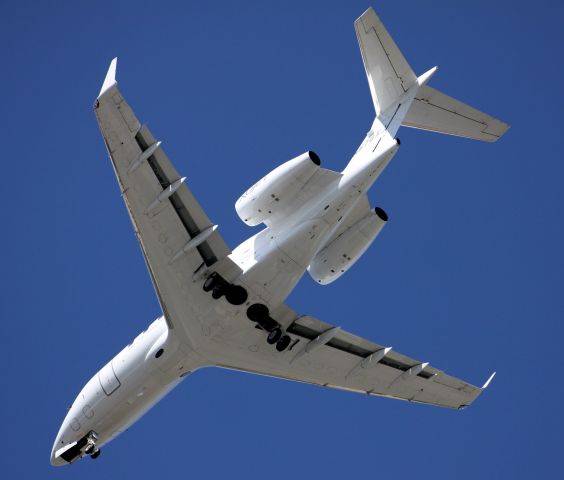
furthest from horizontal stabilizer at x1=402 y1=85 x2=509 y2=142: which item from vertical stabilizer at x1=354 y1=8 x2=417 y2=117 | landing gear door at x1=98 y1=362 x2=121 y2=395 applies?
landing gear door at x1=98 y1=362 x2=121 y2=395

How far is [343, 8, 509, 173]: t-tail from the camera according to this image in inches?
1008

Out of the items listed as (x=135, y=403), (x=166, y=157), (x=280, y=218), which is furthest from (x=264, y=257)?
(x=135, y=403)

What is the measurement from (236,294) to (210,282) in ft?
2.76

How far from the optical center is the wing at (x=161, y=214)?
23.5m

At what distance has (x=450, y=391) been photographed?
101 ft

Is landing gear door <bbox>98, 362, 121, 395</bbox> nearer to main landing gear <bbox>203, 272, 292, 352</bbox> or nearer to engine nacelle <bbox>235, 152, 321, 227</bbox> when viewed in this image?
main landing gear <bbox>203, 272, 292, 352</bbox>

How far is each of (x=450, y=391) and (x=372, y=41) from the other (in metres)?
12.7

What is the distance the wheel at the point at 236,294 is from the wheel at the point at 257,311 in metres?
0.49

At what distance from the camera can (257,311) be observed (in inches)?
1023

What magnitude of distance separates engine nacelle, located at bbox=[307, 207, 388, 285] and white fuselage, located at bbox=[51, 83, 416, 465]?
1.37m

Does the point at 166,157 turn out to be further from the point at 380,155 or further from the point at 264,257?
the point at 380,155

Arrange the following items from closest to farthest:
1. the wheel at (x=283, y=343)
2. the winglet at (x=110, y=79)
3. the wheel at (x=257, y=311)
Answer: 1. the winglet at (x=110, y=79)
2. the wheel at (x=257, y=311)
3. the wheel at (x=283, y=343)

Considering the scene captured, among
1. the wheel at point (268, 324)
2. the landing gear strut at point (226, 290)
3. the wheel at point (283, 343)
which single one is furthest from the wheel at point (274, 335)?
the landing gear strut at point (226, 290)

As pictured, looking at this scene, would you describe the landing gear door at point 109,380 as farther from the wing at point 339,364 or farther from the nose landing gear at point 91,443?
the wing at point 339,364
